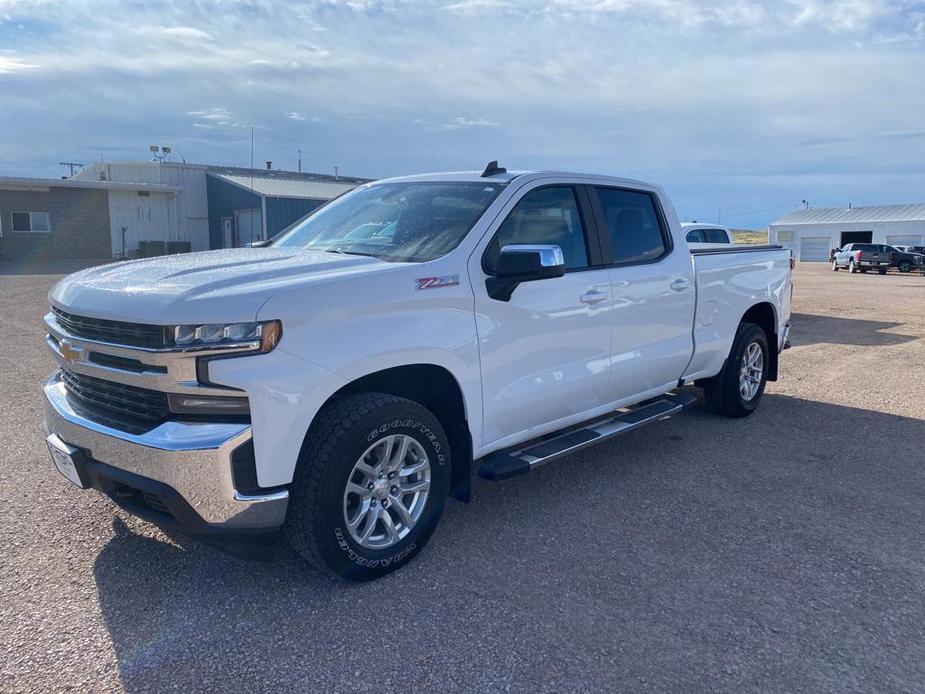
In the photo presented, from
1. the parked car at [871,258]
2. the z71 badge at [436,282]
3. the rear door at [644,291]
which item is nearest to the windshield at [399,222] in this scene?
the z71 badge at [436,282]

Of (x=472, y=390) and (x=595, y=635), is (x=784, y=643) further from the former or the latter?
(x=472, y=390)

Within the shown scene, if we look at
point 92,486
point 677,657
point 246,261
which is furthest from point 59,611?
point 677,657

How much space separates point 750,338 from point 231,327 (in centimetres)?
495

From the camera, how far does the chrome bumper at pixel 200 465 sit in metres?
2.93

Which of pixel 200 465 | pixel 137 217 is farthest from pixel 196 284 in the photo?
pixel 137 217

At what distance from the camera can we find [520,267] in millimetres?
3736

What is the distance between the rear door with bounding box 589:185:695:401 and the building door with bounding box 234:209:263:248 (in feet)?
97.2

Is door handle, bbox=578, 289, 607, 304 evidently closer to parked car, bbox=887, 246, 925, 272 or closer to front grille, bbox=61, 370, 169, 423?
front grille, bbox=61, 370, 169, 423

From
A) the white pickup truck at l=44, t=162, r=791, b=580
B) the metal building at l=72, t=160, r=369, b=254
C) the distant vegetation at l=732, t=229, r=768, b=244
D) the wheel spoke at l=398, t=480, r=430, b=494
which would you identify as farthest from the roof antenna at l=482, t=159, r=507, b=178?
the distant vegetation at l=732, t=229, r=768, b=244

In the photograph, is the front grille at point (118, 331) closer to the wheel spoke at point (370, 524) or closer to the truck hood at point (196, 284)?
the truck hood at point (196, 284)

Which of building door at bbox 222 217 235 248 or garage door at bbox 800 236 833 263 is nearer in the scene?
building door at bbox 222 217 235 248

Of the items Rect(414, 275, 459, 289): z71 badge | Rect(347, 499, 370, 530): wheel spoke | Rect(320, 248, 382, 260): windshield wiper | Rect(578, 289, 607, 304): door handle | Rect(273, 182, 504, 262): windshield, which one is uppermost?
Rect(273, 182, 504, 262): windshield

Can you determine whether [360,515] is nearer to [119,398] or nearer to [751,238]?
[119,398]

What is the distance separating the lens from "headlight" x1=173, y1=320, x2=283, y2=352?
295 centimetres
